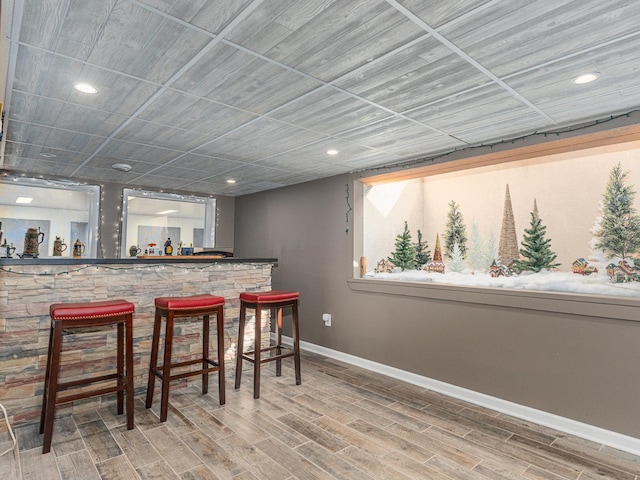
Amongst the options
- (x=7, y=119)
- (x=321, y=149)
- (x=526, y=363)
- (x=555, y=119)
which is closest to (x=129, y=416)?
(x=7, y=119)

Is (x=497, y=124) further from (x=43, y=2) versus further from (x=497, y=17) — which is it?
(x=43, y=2)

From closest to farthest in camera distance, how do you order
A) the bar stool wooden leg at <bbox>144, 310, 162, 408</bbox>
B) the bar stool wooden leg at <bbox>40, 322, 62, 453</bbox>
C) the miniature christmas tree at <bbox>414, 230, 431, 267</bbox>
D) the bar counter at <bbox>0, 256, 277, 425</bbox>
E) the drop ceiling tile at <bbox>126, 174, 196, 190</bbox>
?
the bar stool wooden leg at <bbox>40, 322, 62, 453</bbox> < the bar counter at <bbox>0, 256, 277, 425</bbox> < the bar stool wooden leg at <bbox>144, 310, 162, 408</bbox> < the miniature christmas tree at <bbox>414, 230, 431, 267</bbox> < the drop ceiling tile at <bbox>126, 174, 196, 190</bbox>

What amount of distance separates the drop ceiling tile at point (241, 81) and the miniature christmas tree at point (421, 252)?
2.31 m

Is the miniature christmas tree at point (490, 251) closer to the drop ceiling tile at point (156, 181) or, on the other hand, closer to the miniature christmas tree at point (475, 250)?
the miniature christmas tree at point (475, 250)

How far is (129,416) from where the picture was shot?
8.44ft

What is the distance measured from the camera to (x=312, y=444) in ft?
8.02

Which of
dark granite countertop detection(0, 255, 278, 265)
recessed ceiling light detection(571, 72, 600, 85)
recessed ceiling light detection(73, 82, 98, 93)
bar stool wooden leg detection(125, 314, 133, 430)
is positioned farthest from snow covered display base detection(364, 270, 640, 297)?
recessed ceiling light detection(73, 82, 98, 93)

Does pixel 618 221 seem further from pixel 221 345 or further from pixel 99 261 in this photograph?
pixel 99 261

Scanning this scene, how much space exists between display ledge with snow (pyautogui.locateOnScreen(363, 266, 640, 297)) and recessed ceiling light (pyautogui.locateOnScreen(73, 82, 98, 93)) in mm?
3172

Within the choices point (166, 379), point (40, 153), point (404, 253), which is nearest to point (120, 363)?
point (166, 379)

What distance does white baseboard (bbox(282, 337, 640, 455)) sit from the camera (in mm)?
2496

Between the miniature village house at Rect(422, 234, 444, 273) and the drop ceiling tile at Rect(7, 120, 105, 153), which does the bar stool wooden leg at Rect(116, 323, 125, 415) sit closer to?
the drop ceiling tile at Rect(7, 120, 105, 153)

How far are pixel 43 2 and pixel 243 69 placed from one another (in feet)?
2.81

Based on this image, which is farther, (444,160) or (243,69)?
(444,160)
